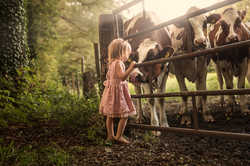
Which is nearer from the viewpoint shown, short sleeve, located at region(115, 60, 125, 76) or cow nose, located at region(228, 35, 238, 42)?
short sleeve, located at region(115, 60, 125, 76)

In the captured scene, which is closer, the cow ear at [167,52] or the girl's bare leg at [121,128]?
the girl's bare leg at [121,128]

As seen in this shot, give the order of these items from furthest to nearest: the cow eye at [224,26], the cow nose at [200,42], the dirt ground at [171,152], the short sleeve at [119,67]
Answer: the cow eye at [224,26]
the cow nose at [200,42]
the short sleeve at [119,67]
the dirt ground at [171,152]

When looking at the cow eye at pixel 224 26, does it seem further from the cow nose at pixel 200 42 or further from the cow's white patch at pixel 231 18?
the cow nose at pixel 200 42

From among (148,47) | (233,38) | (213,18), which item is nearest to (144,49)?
(148,47)

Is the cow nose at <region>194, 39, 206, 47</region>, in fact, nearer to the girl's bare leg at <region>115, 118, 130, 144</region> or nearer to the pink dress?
the pink dress

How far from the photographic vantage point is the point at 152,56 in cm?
371

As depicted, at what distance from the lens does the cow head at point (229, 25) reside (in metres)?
4.35

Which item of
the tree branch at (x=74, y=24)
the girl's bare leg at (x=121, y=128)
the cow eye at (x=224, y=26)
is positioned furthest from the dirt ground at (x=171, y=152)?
the tree branch at (x=74, y=24)

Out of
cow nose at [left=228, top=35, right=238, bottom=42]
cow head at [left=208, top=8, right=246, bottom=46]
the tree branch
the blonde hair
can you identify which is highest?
the tree branch

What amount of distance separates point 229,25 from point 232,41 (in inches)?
14.8

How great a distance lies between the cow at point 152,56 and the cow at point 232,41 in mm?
1100

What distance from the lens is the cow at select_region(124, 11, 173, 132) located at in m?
3.67

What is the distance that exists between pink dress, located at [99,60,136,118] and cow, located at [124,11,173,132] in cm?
61

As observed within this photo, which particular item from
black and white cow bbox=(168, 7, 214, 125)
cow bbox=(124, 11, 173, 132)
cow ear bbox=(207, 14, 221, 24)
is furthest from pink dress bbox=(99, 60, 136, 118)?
cow ear bbox=(207, 14, 221, 24)
